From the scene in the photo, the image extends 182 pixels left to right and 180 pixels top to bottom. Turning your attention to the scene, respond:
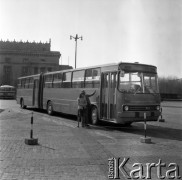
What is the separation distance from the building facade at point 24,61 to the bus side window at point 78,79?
93925 millimetres

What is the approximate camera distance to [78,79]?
1916cm

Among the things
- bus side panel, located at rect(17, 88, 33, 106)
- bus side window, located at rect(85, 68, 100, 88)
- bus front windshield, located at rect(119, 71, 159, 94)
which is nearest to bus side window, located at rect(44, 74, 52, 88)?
bus side panel, located at rect(17, 88, 33, 106)

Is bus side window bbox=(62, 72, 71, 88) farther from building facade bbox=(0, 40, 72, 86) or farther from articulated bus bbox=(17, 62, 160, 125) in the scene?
building facade bbox=(0, 40, 72, 86)

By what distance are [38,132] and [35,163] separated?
555 cm

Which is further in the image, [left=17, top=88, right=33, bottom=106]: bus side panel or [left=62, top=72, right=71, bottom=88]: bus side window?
[left=17, top=88, right=33, bottom=106]: bus side panel

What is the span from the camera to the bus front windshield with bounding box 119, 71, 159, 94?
→ 48.4 ft

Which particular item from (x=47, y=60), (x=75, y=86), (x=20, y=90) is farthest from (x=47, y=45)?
(x=75, y=86)

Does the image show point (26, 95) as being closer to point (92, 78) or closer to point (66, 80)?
point (66, 80)

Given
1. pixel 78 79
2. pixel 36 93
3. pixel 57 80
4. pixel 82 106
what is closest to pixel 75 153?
pixel 82 106

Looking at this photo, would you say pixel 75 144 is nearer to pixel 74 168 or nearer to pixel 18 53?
pixel 74 168

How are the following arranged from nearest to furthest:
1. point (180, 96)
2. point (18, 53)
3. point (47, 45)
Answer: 1. point (180, 96)
2. point (18, 53)
3. point (47, 45)

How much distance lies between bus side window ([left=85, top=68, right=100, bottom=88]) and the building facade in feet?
314

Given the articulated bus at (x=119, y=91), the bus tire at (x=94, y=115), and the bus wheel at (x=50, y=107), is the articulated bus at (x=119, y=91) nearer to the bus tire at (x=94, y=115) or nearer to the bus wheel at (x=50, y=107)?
the bus tire at (x=94, y=115)

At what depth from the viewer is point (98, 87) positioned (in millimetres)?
16531
